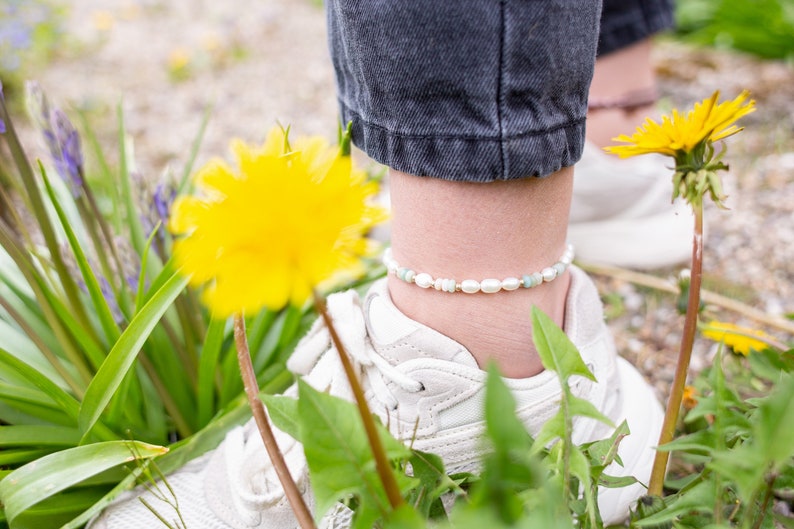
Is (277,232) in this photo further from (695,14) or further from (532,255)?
(695,14)

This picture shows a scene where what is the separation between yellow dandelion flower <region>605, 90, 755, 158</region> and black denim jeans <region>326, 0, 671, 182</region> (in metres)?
0.09

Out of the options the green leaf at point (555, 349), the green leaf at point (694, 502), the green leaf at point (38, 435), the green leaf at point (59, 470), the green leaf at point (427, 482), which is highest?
the green leaf at point (555, 349)

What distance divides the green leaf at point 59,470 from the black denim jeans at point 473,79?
1.39ft

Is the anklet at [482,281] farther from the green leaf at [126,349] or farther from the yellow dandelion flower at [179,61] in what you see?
the yellow dandelion flower at [179,61]

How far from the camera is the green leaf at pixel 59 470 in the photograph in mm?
673

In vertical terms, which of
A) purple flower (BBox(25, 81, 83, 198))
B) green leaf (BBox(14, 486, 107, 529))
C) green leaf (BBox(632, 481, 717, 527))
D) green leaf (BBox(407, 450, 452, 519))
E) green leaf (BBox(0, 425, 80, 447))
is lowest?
green leaf (BBox(14, 486, 107, 529))

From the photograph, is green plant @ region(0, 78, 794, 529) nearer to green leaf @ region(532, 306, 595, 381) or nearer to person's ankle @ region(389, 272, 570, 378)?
green leaf @ region(532, 306, 595, 381)

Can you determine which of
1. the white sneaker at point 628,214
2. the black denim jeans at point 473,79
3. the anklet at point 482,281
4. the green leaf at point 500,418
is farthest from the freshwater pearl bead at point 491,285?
the white sneaker at point 628,214

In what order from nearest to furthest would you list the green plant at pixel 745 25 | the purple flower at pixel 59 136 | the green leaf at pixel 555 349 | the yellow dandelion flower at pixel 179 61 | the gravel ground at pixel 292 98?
the green leaf at pixel 555 349 → the purple flower at pixel 59 136 → the gravel ground at pixel 292 98 → the green plant at pixel 745 25 → the yellow dandelion flower at pixel 179 61

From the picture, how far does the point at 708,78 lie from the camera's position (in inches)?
95.9

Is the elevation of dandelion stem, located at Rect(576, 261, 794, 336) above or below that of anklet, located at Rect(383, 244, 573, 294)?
below

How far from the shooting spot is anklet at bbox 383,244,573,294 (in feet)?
2.41

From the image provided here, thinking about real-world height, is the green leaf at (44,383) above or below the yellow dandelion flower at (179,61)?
below

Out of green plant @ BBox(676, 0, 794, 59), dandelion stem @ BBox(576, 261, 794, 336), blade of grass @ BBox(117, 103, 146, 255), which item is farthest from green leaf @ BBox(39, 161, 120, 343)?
green plant @ BBox(676, 0, 794, 59)
